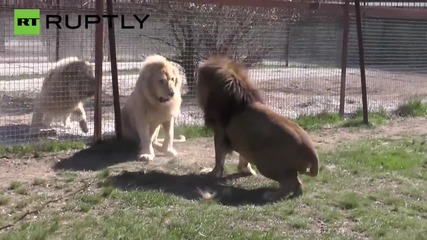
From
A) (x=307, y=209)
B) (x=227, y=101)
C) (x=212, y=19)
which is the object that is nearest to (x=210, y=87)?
(x=227, y=101)

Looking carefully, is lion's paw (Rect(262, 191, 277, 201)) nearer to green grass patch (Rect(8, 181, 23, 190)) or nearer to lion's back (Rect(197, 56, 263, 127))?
lion's back (Rect(197, 56, 263, 127))

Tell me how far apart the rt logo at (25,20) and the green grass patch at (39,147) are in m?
1.21

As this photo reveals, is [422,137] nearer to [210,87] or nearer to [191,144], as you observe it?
[191,144]

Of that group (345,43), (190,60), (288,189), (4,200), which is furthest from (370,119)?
(4,200)

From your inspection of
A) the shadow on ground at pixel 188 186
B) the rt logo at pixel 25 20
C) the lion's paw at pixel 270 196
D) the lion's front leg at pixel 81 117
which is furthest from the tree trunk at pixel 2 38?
the lion's paw at pixel 270 196

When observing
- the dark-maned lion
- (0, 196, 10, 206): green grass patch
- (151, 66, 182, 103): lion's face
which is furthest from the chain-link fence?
(0, 196, 10, 206): green grass patch

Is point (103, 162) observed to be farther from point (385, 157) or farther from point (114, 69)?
point (385, 157)

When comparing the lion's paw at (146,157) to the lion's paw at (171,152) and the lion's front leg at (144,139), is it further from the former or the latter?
the lion's paw at (171,152)

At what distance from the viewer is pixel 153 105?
328 inches

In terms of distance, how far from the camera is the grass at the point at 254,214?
5.61 m

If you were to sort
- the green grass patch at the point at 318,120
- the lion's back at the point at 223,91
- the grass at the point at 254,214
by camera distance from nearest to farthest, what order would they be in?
the grass at the point at 254,214 < the lion's back at the point at 223,91 < the green grass patch at the point at 318,120

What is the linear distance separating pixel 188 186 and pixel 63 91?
272cm

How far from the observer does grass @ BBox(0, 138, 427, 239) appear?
5.61 meters

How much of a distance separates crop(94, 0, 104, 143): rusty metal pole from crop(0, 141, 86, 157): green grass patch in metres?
0.26
